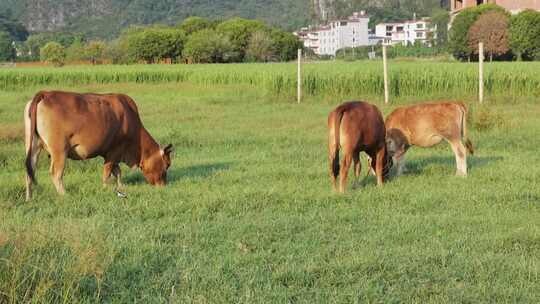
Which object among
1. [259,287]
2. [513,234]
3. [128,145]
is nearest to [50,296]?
[259,287]

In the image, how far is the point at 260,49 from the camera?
181ft

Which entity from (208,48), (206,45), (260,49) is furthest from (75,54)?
(260,49)

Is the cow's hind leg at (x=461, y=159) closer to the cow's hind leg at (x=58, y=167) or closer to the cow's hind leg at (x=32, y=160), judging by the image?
the cow's hind leg at (x=58, y=167)

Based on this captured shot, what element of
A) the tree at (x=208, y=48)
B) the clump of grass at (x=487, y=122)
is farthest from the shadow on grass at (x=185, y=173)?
the tree at (x=208, y=48)

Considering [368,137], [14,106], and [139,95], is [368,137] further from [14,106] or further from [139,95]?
[139,95]

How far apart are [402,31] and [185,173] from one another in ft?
424

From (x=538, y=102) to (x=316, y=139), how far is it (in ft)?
28.6

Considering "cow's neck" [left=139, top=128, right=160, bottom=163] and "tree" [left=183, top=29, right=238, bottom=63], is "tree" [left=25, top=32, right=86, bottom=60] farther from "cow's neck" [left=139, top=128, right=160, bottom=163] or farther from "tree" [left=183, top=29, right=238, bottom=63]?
"cow's neck" [left=139, top=128, right=160, bottom=163]

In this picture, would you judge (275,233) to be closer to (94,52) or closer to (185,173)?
(185,173)

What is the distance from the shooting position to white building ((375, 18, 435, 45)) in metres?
123

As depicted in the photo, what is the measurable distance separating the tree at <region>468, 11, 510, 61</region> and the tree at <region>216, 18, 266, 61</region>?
20.2 m

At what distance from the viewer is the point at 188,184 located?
8.62 m

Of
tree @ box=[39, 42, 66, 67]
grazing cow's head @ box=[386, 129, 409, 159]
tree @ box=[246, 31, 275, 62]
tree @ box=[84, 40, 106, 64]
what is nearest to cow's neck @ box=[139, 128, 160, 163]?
grazing cow's head @ box=[386, 129, 409, 159]

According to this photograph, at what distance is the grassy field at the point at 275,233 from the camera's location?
4.72 meters
